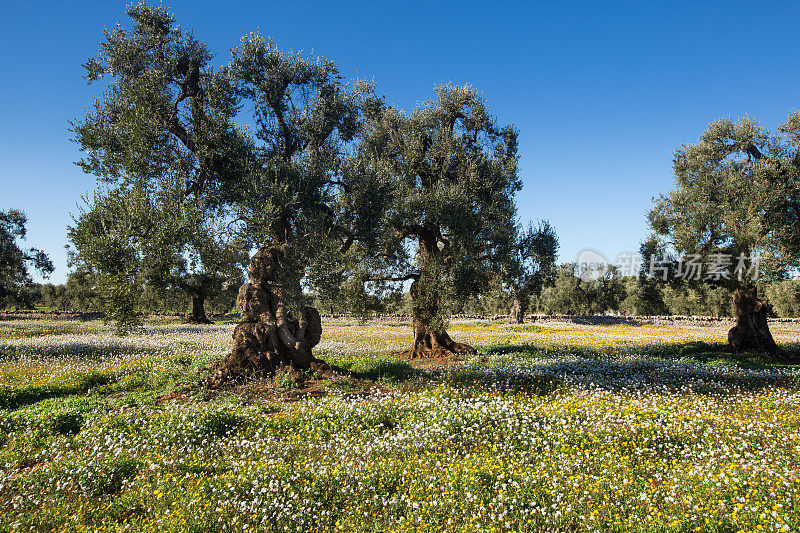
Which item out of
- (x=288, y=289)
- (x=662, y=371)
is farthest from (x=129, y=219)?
(x=662, y=371)

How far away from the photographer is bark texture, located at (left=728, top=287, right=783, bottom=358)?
24.1m

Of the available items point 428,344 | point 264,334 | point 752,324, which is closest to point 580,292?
point 752,324

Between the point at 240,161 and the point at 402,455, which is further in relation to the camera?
the point at 240,161

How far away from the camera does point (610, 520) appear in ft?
19.3

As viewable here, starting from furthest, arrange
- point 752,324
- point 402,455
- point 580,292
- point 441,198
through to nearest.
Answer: point 580,292, point 752,324, point 441,198, point 402,455

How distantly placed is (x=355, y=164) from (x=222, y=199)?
512cm

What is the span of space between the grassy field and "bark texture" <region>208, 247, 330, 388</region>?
3.68 ft

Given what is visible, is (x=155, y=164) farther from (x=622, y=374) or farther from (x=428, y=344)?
(x=622, y=374)

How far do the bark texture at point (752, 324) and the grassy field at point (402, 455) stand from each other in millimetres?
11144

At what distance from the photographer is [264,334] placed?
15.7 metres

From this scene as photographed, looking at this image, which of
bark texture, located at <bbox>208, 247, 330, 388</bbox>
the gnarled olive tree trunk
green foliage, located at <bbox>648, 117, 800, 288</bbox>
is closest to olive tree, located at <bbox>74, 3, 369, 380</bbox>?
bark texture, located at <bbox>208, 247, 330, 388</bbox>

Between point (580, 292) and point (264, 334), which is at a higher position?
point (580, 292)

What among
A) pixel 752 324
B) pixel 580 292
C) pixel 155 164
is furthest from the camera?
pixel 580 292

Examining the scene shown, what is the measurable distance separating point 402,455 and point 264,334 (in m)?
9.06
